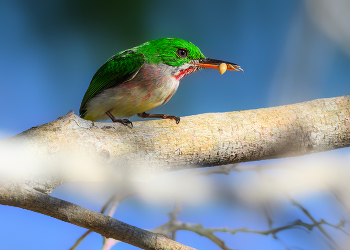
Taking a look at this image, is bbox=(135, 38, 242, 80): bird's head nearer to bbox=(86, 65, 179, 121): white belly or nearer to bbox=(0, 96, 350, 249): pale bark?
bbox=(86, 65, 179, 121): white belly

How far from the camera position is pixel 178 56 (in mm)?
1964

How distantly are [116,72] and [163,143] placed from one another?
760 millimetres

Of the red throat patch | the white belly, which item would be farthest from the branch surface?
the red throat patch

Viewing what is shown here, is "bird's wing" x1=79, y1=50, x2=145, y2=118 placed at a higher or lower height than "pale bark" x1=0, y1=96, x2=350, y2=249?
higher

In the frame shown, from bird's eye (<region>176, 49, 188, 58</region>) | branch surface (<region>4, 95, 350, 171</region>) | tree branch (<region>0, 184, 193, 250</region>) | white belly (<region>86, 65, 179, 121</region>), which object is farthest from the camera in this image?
bird's eye (<region>176, 49, 188, 58</region>)

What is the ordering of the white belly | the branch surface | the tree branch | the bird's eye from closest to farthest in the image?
the tree branch
the branch surface
the white belly
the bird's eye

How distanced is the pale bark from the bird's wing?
500 mm

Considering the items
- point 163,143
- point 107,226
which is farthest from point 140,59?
point 107,226

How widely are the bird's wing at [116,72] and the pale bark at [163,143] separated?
1.64 ft

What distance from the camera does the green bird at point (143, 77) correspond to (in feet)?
6.08

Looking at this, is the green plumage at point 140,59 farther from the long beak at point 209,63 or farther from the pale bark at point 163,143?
the pale bark at point 163,143

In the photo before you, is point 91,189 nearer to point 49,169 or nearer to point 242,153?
point 49,169

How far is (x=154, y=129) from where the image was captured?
151cm

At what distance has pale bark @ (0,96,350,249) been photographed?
→ 1062 millimetres
